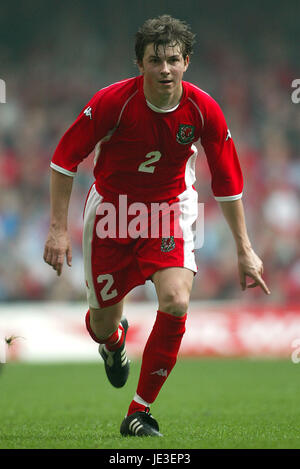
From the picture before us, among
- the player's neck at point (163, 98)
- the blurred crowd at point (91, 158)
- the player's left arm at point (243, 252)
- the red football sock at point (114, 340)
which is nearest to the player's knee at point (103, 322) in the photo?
the red football sock at point (114, 340)

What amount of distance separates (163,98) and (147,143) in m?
0.29

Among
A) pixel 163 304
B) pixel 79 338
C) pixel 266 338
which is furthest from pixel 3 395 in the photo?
pixel 266 338

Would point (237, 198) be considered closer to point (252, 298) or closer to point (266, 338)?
point (266, 338)

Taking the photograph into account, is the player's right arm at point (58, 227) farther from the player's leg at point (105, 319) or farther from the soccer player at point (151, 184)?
the player's leg at point (105, 319)

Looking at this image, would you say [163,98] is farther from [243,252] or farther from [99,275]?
[99,275]

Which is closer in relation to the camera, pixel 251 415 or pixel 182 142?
pixel 182 142

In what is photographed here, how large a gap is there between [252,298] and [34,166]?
4685mm

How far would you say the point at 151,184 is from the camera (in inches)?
201

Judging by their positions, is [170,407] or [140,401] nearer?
[140,401]

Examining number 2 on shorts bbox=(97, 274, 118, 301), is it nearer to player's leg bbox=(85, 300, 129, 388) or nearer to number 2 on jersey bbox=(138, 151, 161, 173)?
player's leg bbox=(85, 300, 129, 388)

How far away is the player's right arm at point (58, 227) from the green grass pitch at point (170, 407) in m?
1.00

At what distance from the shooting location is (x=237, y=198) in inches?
201

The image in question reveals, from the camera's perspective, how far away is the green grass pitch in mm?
4445

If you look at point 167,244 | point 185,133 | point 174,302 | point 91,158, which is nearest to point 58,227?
point 167,244
